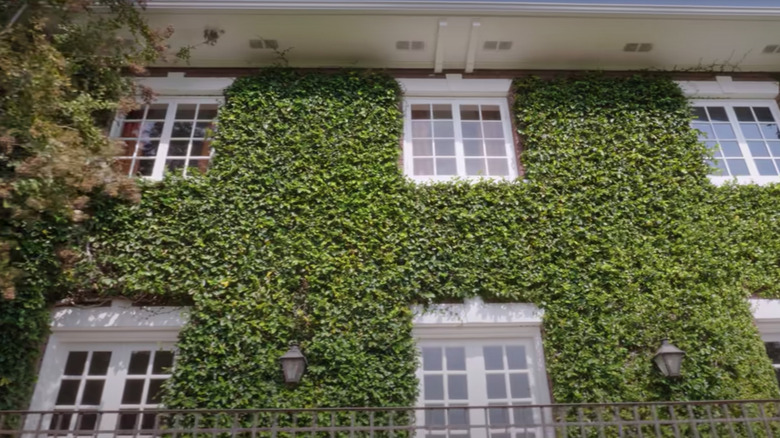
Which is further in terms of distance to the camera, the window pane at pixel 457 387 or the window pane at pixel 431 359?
the window pane at pixel 431 359

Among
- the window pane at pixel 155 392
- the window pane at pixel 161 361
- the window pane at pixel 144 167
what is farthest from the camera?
the window pane at pixel 144 167

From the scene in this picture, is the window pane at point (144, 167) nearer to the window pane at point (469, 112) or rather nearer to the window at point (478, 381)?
the window at point (478, 381)

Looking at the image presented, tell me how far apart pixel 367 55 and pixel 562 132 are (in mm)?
2957

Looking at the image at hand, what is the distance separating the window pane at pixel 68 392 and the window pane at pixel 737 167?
865 cm

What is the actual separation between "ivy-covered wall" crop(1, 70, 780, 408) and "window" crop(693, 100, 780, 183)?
457 mm

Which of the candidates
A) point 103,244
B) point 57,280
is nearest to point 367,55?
point 103,244

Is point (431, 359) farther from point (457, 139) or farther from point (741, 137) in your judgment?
point (741, 137)

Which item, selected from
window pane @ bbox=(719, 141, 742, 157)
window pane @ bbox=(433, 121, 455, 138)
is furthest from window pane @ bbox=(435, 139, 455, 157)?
window pane @ bbox=(719, 141, 742, 157)

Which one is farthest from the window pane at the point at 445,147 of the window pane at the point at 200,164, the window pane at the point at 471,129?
the window pane at the point at 200,164

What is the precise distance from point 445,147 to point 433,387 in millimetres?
3250

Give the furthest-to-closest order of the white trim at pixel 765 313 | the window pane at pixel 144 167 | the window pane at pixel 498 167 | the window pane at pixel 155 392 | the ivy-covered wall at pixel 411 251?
the window pane at pixel 498 167 < the window pane at pixel 144 167 < the white trim at pixel 765 313 < the window pane at pixel 155 392 < the ivy-covered wall at pixel 411 251

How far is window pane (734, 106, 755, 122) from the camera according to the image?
7660 millimetres

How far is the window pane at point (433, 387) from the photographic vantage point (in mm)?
5758

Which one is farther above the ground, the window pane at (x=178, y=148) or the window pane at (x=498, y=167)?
the window pane at (x=178, y=148)
